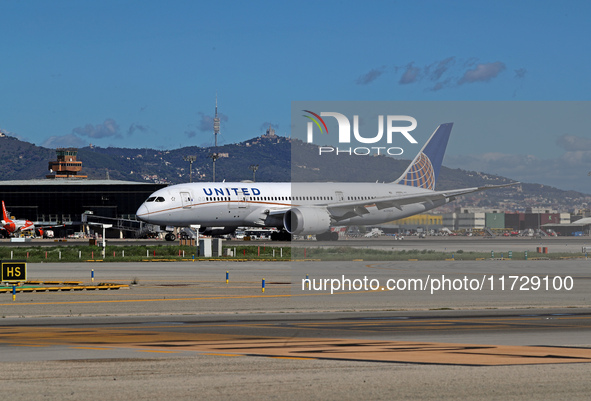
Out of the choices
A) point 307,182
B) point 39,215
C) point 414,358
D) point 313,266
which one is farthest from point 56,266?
point 39,215

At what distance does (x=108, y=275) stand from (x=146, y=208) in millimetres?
29408

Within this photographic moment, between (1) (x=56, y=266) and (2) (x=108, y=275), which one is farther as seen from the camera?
(1) (x=56, y=266)

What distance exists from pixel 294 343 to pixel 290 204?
6103cm

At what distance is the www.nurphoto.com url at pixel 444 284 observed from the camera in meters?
37.2

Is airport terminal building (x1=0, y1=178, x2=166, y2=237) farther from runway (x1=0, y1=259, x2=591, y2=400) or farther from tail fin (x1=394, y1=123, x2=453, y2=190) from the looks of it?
A: runway (x1=0, y1=259, x2=591, y2=400)

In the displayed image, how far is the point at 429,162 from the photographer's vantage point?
289 ft

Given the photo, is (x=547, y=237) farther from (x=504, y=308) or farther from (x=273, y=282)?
(x=504, y=308)

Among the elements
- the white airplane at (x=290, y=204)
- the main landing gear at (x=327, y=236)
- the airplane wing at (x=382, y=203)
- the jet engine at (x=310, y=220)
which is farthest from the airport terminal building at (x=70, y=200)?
the jet engine at (x=310, y=220)

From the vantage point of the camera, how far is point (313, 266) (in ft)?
171

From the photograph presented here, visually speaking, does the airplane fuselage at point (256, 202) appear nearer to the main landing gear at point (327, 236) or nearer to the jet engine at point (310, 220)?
the main landing gear at point (327, 236)

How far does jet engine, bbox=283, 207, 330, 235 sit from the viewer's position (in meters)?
71.2

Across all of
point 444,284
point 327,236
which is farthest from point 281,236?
point 444,284

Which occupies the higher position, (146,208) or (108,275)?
(146,208)

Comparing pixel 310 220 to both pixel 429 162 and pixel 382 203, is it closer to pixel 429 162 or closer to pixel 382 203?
pixel 382 203
